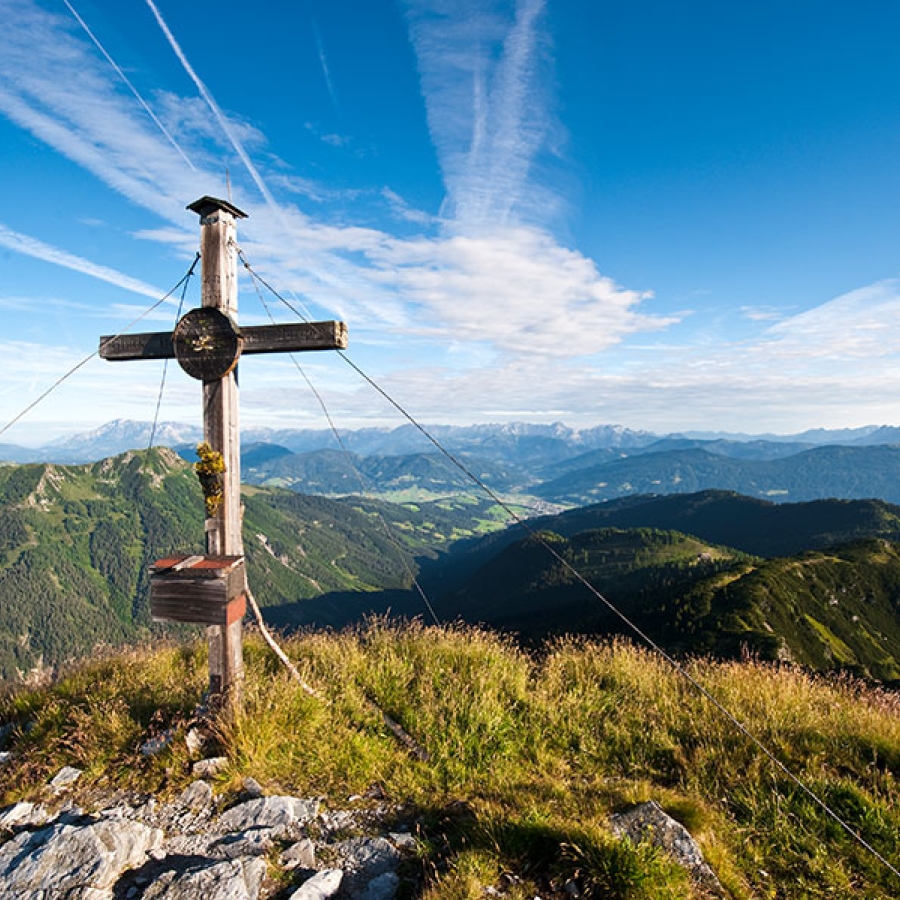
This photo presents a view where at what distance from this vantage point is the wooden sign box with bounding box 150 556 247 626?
6.25 m

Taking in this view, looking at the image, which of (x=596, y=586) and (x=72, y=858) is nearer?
(x=72, y=858)

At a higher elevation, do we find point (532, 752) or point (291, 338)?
point (291, 338)

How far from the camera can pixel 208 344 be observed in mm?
6801

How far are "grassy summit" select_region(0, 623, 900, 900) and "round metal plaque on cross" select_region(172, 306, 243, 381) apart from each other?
425 cm

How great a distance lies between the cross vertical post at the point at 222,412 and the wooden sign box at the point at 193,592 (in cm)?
50

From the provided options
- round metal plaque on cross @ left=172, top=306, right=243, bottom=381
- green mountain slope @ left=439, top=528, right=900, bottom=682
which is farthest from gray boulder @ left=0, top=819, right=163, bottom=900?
green mountain slope @ left=439, top=528, right=900, bottom=682

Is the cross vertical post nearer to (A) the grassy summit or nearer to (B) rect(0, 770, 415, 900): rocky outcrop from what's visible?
(A) the grassy summit

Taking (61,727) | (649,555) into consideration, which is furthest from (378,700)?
(649,555)

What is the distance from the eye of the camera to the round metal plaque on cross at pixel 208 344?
22.2 feet

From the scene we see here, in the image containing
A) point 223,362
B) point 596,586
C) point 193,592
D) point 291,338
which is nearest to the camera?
point 193,592

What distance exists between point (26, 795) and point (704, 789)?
732cm

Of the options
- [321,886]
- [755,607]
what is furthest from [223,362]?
[755,607]

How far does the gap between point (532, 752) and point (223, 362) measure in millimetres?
6454

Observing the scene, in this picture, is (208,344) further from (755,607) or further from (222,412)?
(755,607)
